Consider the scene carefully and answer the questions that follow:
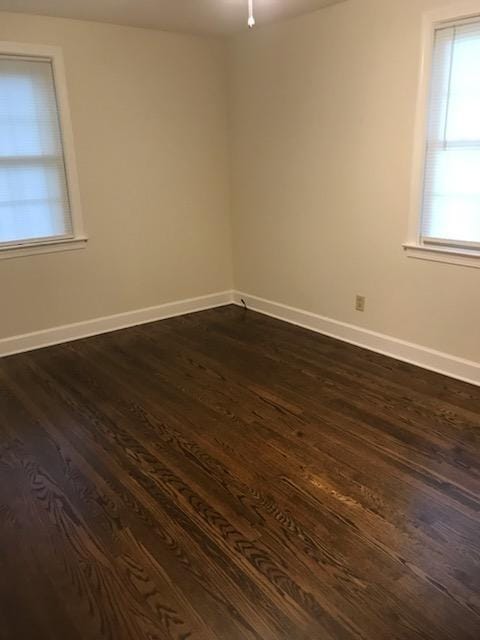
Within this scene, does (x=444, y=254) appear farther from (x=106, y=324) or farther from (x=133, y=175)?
(x=106, y=324)

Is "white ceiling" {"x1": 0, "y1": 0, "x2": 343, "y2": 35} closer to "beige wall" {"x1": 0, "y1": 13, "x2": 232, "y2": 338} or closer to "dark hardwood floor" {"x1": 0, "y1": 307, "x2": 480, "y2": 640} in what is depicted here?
"beige wall" {"x1": 0, "y1": 13, "x2": 232, "y2": 338}

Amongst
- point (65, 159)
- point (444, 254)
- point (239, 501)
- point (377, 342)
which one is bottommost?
point (239, 501)

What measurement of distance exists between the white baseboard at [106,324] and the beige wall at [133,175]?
0.06 metres

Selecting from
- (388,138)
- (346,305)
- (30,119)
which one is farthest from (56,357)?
(388,138)

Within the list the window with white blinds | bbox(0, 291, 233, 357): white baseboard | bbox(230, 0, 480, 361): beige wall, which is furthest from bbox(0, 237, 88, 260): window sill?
the window with white blinds

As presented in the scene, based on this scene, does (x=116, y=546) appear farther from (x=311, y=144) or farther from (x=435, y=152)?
(x=311, y=144)

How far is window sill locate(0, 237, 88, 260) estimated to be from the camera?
369 centimetres

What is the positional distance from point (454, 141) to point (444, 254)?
650 millimetres

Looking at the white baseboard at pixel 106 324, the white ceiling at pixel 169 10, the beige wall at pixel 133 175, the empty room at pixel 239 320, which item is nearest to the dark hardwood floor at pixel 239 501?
the empty room at pixel 239 320

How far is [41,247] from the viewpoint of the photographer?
3.82m

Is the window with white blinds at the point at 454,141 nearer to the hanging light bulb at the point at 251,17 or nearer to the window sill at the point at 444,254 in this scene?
the window sill at the point at 444,254

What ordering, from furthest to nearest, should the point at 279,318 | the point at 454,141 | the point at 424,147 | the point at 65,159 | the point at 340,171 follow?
the point at 279,318 < the point at 65,159 < the point at 340,171 < the point at 424,147 < the point at 454,141

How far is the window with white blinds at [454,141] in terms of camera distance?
2844 millimetres

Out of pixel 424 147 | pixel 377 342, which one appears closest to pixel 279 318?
pixel 377 342
